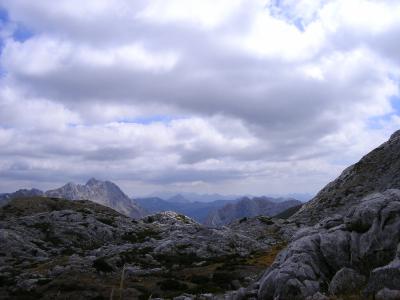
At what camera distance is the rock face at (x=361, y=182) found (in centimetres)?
10103

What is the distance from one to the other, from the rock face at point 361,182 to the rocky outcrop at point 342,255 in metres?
69.2

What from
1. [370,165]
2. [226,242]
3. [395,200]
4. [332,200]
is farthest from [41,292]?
[370,165]

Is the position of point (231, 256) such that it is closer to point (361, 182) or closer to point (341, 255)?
point (341, 255)

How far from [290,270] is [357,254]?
4194 mm

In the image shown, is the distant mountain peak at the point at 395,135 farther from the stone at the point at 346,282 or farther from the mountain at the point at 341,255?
the stone at the point at 346,282

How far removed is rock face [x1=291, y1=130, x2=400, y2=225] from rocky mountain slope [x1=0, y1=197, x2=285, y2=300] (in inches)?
475

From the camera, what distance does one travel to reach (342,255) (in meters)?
28.5

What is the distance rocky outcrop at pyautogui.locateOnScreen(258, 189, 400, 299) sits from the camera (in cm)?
2520

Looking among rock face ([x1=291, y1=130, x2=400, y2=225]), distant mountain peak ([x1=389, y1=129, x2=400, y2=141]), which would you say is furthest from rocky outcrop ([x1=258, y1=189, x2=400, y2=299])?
distant mountain peak ([x1=389, y1=129, x2=400, y2=141])

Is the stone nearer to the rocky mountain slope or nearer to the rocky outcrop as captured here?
the rocky outcrop

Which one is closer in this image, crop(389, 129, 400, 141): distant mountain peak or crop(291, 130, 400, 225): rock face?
crop(291, 130, 400, 225): rock face

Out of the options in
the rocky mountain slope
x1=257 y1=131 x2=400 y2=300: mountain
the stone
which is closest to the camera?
the stone

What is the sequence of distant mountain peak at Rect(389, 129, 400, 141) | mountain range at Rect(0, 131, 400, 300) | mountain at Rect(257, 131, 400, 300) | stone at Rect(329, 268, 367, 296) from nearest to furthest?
stone at Rect(329, 268, 367, 296) → mountain at Rect(257, 131, 400, 300) → mountain range at Rect(0, 131, 400, 300) → distant mountain peak at Rect(389, 129, 400, 141)

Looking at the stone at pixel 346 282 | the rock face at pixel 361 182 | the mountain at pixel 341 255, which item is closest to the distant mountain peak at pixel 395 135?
the rock face at pixel 361 182
